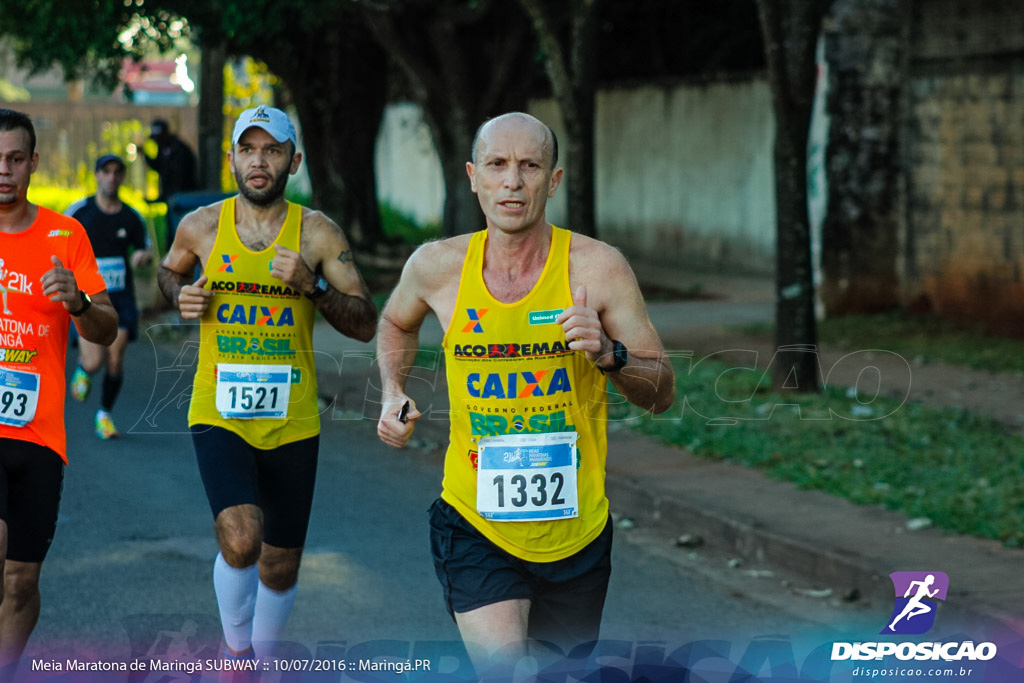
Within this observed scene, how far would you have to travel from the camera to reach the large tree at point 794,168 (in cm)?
1076

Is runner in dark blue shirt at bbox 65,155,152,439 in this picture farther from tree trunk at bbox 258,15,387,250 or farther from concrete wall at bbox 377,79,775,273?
tree trunk at bbox 258,15,387,250

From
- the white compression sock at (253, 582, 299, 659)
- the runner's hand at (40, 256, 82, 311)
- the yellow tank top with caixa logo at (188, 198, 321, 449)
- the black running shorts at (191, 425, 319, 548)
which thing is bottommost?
the white compression sock at (253, 582, 299, 659)

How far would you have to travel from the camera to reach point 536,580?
13.2 feet

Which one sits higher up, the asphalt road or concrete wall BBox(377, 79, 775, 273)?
concrete wall BBox(377, 79, 775, 273)

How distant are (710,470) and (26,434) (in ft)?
16.6

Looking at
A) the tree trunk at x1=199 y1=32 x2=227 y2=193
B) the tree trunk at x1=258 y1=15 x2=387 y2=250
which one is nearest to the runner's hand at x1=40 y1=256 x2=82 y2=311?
the tree trunk at x1=199 y1=32 x2=227 y2=193

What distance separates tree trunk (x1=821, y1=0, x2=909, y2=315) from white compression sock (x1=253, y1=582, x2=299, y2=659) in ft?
36.1

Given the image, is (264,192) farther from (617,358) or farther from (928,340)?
(928,340)

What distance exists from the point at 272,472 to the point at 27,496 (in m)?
0.96

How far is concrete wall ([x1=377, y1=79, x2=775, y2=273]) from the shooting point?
2028 cm

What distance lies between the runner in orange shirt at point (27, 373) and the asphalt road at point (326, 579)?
0.99 meters

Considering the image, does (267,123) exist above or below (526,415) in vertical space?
above

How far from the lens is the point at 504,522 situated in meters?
4.02

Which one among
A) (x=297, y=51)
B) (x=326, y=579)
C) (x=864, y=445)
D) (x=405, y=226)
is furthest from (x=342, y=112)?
(x=326, y=579)
